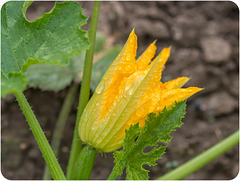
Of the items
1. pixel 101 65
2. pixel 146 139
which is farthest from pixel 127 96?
pixel 101 65

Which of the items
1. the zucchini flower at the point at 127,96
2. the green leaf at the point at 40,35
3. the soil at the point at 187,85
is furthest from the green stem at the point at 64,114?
the green leaf at the point at 40,35

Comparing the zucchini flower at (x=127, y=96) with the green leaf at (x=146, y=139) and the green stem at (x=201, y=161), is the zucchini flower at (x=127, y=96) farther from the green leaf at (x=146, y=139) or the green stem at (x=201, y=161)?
the green stem at (x=201, y=161)

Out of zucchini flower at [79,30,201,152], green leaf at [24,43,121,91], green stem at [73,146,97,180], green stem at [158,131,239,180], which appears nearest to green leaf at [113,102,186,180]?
zucchini flower at [79,30,201,152]

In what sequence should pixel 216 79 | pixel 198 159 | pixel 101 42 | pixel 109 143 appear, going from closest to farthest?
pixel 109 143, pixel 198 159, pixel 101 42, pixel 216 79

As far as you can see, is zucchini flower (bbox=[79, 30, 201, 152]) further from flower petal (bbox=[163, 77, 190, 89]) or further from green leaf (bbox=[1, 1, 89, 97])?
green leaf (bbox=[1, 1, 89, 97])

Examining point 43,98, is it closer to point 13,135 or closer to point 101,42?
point 13,135

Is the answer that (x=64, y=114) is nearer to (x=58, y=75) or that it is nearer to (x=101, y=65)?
(x=58, y=75)

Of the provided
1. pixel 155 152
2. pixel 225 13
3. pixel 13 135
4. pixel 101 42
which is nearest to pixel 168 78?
pixel 101 42
